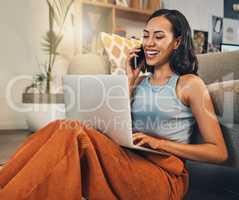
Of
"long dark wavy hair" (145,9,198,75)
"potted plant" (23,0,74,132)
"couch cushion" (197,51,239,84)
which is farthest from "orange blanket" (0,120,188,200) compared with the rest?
"potted plant" (23,0,74,132)

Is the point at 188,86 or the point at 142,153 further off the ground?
the point at 188,86

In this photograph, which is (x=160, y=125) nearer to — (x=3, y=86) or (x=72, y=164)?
(x=72, y=164)

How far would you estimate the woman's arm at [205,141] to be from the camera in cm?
85

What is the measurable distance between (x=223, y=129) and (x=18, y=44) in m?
2.17

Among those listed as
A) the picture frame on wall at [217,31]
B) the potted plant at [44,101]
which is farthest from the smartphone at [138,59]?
the picture frame on wall at [217,31]

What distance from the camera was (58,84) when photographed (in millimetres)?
2826

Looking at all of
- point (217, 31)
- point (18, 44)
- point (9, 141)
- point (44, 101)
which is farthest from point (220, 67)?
point (217, 31)

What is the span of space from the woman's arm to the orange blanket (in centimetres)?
4

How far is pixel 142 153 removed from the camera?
2.77 ft

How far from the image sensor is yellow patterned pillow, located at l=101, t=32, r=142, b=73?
5.77 ft

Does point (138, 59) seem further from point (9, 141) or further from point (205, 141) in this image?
point (9, 141)

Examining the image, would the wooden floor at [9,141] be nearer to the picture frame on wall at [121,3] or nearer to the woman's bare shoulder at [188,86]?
the woman's bare shoulder at [188,86]

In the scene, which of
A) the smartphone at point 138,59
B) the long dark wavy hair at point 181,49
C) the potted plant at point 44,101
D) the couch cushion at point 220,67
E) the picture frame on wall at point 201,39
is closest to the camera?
the long dark wavy hair at point 181,49

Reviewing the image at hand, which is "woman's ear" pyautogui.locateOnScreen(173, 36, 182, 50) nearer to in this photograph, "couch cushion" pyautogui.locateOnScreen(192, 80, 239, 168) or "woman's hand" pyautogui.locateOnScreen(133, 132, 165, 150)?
"couch cushion" pyautogui.locateOnScreen(192, 80, 239, 168)
